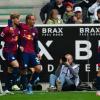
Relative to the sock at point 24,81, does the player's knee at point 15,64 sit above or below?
above

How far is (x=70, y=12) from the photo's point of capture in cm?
1869

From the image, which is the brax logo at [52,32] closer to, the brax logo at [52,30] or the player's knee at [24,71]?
the brax logo at [52,30]

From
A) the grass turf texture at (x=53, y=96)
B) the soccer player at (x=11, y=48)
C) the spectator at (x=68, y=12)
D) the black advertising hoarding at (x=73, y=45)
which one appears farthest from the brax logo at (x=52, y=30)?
the grass turf texture at (x=53, y=96)

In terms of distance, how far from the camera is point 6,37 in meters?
15.8

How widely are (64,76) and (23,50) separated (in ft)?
Answer: 4.21

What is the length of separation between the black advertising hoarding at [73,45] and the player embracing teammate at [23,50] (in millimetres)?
1112

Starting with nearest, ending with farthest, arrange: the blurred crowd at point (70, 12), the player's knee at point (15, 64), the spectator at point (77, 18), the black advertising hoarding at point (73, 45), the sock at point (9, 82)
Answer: the player's knee at point (15, 64), the sock at point (9, 82), the black advertising hoarding at point (73, 45), the spectator at point (77, 18), the blurred crowd at point (70, 12)

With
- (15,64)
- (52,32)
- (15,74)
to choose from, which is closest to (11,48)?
(15,64)

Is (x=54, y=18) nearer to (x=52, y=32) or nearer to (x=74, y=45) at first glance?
(x=52, y=32)

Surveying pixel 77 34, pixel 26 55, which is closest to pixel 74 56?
pixel 77 34

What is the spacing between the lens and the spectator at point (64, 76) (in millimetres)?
16438

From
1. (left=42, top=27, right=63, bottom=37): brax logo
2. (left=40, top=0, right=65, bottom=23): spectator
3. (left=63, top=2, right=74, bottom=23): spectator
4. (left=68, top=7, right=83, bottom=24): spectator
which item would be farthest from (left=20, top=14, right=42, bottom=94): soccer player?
(left=40, top=0, right=65, bottom=23): spectator

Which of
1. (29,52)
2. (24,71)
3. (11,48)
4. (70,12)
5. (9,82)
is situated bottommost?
(9,82)

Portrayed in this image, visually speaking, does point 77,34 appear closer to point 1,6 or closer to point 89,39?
point 89,39
